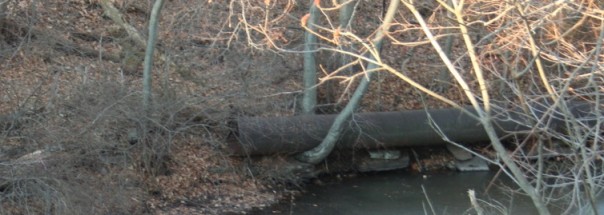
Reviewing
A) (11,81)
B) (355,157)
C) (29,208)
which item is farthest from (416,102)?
(29,208)

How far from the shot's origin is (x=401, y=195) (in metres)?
14.5

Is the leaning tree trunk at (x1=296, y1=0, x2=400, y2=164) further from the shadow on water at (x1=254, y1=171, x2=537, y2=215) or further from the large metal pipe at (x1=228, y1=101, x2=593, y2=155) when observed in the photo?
the shadow on water at (x1=254, y1=171, x2=537, y2=215)

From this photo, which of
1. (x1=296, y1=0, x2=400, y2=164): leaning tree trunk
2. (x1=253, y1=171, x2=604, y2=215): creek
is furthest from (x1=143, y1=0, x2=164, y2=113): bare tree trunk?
(x1=296, y1=0, x2=400, y2=164): leaning tree trunk

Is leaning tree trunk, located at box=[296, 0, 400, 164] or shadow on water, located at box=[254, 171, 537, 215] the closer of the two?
shadow on water, located at box=[254, 171, 537, 215]

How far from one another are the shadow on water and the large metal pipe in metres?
0.70

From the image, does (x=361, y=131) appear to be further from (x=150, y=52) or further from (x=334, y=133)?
(x=150, y=52)

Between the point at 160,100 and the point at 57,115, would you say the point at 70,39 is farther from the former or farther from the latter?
the point at 57,115

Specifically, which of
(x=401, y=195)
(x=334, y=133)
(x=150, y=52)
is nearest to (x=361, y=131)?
(x=334, y=133)

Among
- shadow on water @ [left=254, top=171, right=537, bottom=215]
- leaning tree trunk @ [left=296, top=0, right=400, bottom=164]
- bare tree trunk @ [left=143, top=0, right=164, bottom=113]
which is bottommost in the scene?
shadow on water @ [left=254, top=171, right=537, bottom=215]

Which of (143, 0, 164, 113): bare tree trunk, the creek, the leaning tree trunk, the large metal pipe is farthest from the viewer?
the leaning tree trunk

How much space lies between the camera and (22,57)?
1510cm

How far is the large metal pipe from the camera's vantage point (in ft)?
46.7

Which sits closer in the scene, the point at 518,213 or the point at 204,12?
the point at 518,213

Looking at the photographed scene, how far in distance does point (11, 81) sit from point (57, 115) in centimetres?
216
